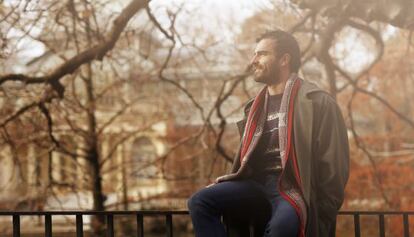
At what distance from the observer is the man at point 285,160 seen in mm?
2590

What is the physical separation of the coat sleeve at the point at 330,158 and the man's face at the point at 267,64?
277 millimetres

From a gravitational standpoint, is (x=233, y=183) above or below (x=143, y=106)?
below

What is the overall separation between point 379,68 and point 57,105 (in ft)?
42.8

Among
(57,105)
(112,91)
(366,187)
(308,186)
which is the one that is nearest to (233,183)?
(308,186)

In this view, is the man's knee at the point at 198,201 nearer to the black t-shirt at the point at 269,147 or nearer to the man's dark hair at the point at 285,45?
the black t-shirt at the point at 269,147

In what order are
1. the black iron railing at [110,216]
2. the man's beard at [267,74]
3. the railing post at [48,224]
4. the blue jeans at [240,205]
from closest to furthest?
the blue jeans at [240,205] → the man's beard at [267,74] → the black iron railing at [110,216] → the railing post at [48,224]

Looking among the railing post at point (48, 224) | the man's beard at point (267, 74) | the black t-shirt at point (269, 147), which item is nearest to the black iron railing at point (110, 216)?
the railing post at point (48, 224)

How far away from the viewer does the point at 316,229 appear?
8.59ft

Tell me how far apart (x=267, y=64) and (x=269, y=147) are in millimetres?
404

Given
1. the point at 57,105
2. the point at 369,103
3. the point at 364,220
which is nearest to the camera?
the point at 57,105

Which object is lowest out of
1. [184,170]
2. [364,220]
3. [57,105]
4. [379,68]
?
[364,220]

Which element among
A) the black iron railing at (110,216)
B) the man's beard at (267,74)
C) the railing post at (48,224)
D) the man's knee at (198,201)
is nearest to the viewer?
the man's knee at (198,201)

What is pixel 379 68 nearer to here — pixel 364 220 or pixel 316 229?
pixel 364 220

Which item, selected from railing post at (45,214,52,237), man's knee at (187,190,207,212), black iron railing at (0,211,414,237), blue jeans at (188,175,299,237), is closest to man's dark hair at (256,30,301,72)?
blue jeans at (188,175,299,237)
